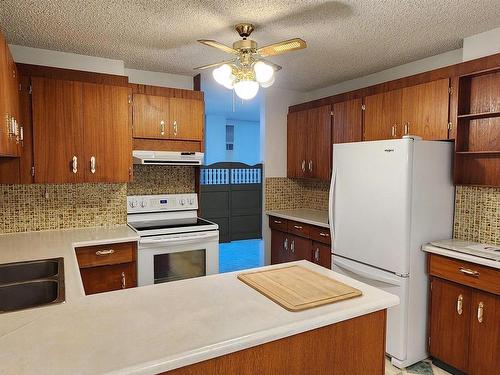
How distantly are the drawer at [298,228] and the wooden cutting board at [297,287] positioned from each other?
1.84m

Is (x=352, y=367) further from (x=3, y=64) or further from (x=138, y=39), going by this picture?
(x=138, y=39)

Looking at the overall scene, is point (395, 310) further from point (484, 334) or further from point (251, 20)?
point (251, 20)

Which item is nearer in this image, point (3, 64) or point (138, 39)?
point (3, 64)

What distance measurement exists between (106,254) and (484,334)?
8.57ft

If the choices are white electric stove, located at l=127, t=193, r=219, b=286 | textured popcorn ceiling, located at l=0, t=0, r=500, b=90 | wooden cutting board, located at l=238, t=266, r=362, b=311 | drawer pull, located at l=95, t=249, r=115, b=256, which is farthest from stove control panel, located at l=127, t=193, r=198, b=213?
wooden cutting board, located at l=238, t=266, r=362, b=311

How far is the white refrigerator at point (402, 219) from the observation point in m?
2.41

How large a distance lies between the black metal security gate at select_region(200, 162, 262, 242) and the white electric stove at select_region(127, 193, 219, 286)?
2569 millimetres

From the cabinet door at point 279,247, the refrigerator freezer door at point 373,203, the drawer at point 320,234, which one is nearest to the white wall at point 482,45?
the refrigerator freezer door at point 373,203

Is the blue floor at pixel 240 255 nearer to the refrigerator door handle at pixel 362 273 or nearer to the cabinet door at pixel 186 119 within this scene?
the refrigerator door handle at pixel 362 273

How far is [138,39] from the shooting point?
2.60 meters

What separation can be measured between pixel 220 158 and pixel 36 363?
24.4 feet

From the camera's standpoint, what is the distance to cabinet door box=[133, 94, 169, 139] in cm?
314

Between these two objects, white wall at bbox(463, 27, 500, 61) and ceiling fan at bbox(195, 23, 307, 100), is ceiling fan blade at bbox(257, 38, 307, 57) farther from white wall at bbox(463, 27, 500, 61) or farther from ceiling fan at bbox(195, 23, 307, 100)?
white wall at bbox(463, 27, 500, 61)

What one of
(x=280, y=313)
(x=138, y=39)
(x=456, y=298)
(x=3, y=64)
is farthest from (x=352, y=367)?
(x=138, y=39)
